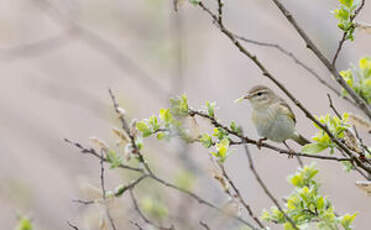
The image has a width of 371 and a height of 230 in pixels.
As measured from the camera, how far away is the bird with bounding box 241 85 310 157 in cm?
429

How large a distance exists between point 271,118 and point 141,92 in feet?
17.1

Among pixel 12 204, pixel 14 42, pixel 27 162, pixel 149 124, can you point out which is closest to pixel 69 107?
pixel 27 162

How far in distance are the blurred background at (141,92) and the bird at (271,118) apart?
1.63 feet

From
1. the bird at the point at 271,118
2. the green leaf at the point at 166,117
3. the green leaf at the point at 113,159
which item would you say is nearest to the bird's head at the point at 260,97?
the bird at the point at 271,118

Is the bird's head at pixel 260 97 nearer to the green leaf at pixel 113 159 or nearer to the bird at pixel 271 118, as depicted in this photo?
the bird at pixel 271 118

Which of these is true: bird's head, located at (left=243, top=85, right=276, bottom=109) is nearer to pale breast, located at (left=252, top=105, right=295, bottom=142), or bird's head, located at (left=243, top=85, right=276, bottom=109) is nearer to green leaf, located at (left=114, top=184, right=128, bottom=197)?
pale breast, located at (left=252, top=105, right=295, bottom=142)

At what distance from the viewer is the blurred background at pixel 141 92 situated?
211 inches

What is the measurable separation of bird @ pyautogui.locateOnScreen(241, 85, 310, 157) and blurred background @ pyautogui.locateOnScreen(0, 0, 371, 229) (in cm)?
50

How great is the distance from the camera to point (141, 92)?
9375 millimetres

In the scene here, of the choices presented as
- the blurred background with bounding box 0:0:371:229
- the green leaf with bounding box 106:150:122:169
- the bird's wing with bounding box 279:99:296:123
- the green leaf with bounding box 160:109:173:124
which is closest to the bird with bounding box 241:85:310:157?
the bird's wing with bounding box 279:99:296:123

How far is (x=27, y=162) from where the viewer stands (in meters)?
8.23

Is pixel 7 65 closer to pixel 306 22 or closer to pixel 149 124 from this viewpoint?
pixel 306 22

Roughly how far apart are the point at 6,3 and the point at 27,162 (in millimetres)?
3493

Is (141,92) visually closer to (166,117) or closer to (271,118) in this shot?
(271,118)
